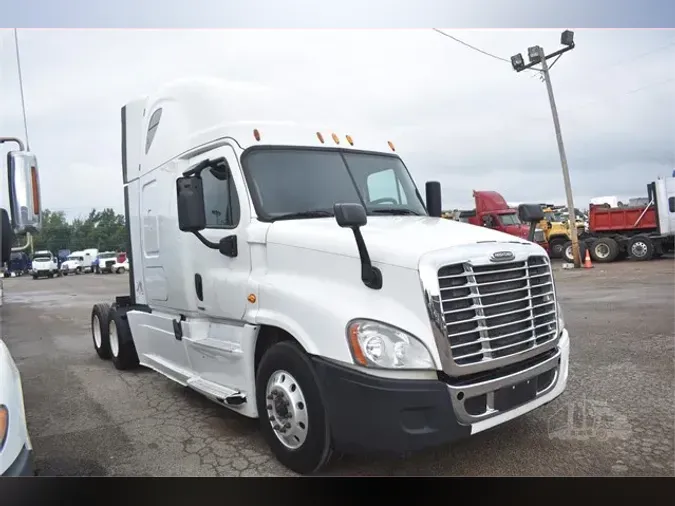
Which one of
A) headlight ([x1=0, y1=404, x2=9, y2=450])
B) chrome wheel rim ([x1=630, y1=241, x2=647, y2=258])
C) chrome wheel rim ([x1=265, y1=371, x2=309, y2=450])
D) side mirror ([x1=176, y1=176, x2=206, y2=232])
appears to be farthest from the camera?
chrome wheel rim ([x1=630, y1=241, x2=647, y2=258])

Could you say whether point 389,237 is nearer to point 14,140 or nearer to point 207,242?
point 207,242

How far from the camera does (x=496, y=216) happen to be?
8.63ft

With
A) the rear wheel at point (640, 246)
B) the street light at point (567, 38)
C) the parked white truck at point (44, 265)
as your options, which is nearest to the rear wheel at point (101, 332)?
the parked white truck at point (44, 265)

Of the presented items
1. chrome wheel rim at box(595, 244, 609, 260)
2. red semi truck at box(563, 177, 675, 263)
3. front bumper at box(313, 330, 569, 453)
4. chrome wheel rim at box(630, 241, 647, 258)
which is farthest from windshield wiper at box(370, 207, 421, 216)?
chrome wheel rim at box(630, 241, 647, 258)

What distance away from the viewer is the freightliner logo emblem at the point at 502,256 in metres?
2.47

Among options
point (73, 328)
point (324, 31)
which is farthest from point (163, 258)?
point (324, 31)

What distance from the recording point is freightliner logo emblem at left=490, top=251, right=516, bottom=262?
2.47 metres

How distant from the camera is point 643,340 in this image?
169 inches

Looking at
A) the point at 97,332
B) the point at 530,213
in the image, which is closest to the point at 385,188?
the point at 530,213

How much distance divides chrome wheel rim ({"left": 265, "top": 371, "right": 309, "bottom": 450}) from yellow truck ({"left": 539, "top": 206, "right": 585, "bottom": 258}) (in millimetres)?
1614

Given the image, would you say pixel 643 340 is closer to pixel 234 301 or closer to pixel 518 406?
pixel 518 406

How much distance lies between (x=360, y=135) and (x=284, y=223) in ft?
2.56

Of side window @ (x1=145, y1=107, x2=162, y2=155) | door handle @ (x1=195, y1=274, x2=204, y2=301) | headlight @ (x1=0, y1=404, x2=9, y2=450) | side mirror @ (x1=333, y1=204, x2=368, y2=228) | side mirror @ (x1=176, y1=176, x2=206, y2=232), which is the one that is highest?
side window @ (x1=145, y1=107, x2=162, y2=155)

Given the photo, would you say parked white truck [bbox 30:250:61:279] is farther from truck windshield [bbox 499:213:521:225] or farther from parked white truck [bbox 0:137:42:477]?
truck windshield [bbox 499:213:521:225]
